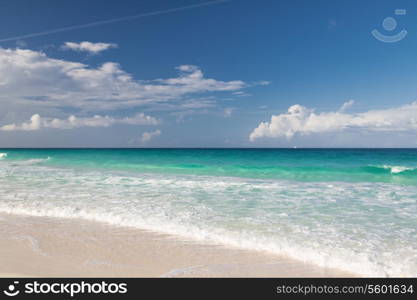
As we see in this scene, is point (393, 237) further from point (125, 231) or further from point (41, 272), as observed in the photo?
point (41, 272)

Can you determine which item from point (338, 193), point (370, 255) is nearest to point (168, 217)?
point (370, 255)

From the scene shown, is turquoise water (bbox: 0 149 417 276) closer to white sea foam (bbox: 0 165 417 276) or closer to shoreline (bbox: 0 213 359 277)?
white sea foam (bbox: 0 165 417 276)

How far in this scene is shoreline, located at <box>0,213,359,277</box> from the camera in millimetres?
4176

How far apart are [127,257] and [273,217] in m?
3.99

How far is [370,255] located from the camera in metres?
4.81

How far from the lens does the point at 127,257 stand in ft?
15.5

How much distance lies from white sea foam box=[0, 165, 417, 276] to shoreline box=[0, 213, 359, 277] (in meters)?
0.43

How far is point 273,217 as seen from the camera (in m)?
7.39

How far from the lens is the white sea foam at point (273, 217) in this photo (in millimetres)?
4953

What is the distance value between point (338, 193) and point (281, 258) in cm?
798

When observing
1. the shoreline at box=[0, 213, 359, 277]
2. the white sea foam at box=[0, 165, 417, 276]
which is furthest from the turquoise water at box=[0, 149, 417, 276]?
the shoreline at box=[0, 213, 359, 277]

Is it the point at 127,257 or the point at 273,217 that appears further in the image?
the point at 273,217

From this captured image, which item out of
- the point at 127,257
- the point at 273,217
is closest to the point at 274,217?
the point at 273,217

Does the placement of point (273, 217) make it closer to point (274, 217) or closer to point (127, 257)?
point (274, 217)
